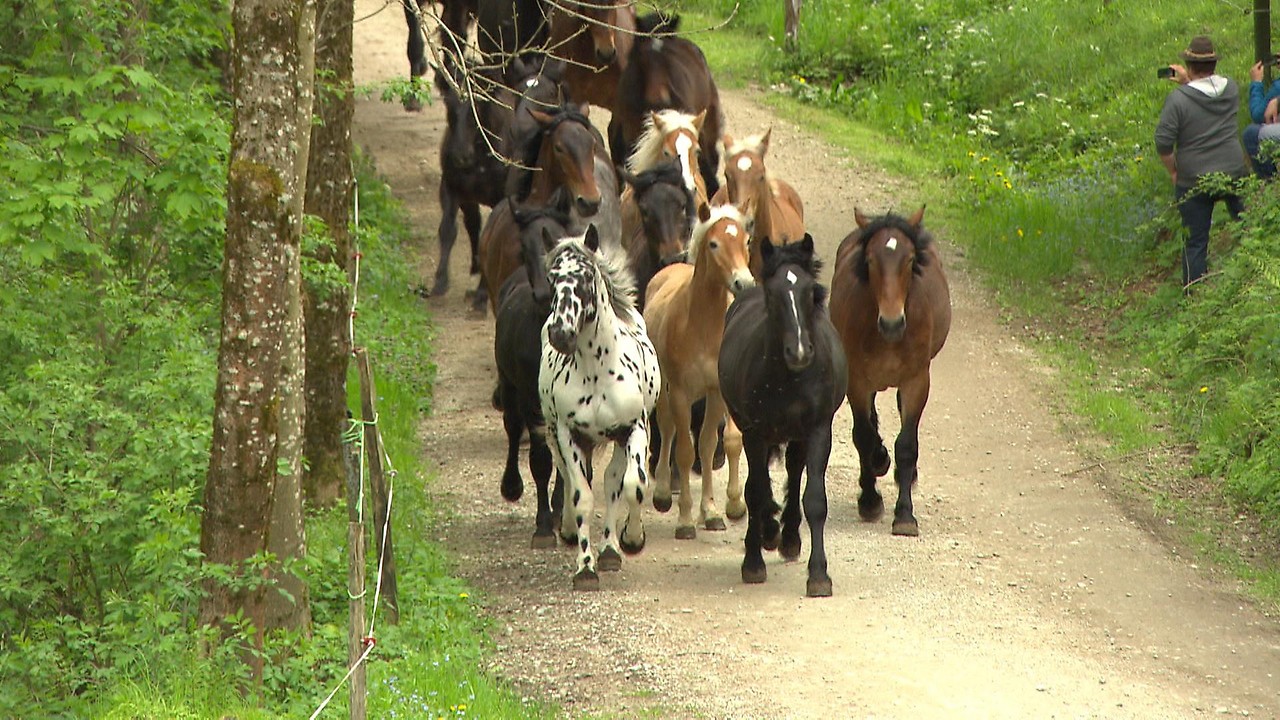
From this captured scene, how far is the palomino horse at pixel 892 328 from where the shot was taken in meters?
10.6

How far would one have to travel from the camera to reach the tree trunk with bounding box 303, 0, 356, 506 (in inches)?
386

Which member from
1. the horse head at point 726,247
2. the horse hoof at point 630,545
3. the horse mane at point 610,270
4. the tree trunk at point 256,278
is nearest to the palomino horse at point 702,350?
the horse head at point 726,247

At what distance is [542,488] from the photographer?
427 inches

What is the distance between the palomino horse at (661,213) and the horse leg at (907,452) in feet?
7.35

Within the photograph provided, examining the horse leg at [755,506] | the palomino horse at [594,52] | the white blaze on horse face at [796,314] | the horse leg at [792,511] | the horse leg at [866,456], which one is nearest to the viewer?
the white blaze on horse face at [796,314]

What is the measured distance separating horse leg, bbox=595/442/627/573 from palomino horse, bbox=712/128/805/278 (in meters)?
2.82

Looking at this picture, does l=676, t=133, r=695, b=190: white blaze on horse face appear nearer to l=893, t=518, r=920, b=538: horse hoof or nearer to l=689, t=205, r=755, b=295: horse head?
l=689, t=205, r=755, b=295: horse head

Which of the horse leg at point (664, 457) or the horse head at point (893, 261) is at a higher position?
the horse head at point (893, 261)

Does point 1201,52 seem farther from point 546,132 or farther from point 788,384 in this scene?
point 788,384

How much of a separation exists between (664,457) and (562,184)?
2954 millimetres

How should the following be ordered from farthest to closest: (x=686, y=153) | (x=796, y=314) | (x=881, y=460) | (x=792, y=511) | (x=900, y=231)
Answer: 1. (x=686, y=153)
2. (x=881, y=460)
3. (x=900, y=231)
4. (x=792, y=511)
5. (x=796, y=314)

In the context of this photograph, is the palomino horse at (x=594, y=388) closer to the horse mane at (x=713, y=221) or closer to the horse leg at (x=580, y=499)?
the horse leg at (x=580, y=499)

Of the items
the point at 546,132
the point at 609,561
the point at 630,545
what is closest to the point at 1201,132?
the point at 546,132

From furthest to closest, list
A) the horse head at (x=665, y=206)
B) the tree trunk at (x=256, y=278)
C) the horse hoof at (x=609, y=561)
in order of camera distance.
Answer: the horse head at (x=665, y=206) < the horse hoof at (x=609, y=561) < the tree trunk at (x=256, y=278)
